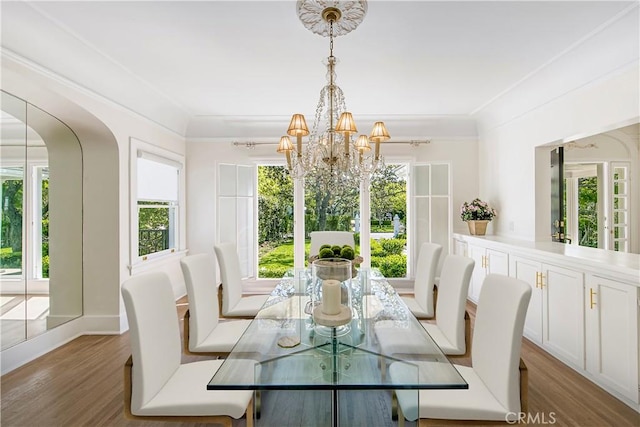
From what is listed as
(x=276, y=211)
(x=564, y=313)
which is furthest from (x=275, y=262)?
(x=564, y=313)

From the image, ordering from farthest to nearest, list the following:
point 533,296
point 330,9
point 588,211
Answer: point 588,211, point 533,296, point 330,9

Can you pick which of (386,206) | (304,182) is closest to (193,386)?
(304,182)

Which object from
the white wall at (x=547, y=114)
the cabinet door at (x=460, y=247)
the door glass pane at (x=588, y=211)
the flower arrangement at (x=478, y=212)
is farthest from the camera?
the door glass pane at (x=588, y=211)

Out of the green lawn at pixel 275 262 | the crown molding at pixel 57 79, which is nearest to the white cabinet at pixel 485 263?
the green lawn at pixel 275 262

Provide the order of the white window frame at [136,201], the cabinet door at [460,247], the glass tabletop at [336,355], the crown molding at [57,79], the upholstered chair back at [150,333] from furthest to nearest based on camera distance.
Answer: the cabinet door at [460,247] → the white window frame at [136,201] → the crown molding at [57,79] → the upholstered chair back at [150,333] → the glass tabletop at [336,355]

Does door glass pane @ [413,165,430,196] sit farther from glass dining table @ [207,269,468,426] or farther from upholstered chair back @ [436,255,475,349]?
glass dining table @ [207,269,468,426]

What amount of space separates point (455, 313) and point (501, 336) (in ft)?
2.00

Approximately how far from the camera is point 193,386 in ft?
4.78

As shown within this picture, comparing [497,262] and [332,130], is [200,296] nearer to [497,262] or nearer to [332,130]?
[332,130]

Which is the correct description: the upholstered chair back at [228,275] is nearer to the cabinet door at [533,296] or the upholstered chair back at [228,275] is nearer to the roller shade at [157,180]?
the roller shade at [157,180]

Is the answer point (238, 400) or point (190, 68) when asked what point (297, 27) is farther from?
point (238, 400)

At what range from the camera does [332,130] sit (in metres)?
2.13

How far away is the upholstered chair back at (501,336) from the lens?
1262mm

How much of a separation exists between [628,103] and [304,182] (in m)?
3.42
